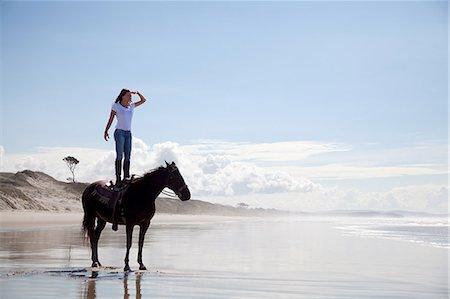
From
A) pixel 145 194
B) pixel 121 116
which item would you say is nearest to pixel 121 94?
pixel 121 116

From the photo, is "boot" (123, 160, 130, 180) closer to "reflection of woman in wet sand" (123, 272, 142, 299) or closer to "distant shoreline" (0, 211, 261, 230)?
"reflection of woman in wet sand" (123, 272, 142, 299)

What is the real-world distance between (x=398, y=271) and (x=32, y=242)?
1310 cm

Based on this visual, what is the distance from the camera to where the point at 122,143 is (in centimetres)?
1240

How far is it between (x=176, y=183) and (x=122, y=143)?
145 centimetres

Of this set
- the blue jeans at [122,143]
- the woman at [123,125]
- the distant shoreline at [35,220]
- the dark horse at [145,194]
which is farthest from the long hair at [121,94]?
the distant shoreline at [35,220]

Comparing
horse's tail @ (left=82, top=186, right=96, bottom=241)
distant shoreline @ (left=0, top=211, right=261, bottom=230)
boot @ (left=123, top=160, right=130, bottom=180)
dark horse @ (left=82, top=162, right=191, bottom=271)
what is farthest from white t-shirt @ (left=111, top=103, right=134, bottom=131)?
distant shoreline @ (left=0, top=211, right=261, bottom=230)

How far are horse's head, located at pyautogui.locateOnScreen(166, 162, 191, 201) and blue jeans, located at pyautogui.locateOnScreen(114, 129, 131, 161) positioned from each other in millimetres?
945

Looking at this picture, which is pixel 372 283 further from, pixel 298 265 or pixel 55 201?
pixel 55 201

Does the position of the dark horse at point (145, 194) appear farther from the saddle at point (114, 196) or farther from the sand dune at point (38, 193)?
the sand dune at point (38, 193)

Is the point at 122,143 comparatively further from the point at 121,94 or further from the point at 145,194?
the point at 145,194

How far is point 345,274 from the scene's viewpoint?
43.1 feet

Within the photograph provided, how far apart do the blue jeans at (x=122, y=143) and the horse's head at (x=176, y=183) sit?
3.10 ft

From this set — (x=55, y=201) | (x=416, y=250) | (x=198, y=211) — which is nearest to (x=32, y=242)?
(x=416, y=250)

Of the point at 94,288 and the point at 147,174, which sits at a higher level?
the point at 147,174
